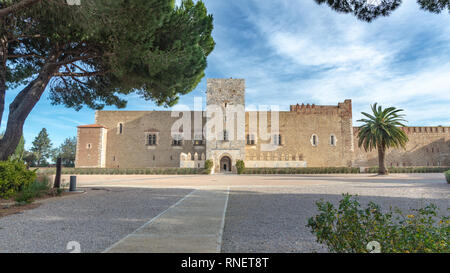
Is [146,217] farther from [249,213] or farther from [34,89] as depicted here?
[34,89]

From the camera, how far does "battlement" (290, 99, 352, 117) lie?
31.3m

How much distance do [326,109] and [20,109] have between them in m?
30.5

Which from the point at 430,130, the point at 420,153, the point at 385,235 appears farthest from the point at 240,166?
the point at 430,130

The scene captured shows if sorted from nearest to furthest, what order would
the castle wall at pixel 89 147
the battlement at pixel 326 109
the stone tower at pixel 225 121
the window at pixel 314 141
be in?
1. the stone tower at pixel 225 121
2. the castle wall at pixel 89 147
3. the window at pixel 314 141
4. the battlement at pixel 326 109

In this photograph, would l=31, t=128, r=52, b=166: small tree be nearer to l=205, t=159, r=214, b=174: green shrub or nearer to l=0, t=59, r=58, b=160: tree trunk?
l=205, t=159, r=214, b=174: green shrub

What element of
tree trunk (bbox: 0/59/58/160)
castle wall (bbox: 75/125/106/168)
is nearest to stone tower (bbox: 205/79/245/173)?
Result: castle wall (bbox: 75/125/106/168)

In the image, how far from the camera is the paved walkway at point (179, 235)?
299 cm

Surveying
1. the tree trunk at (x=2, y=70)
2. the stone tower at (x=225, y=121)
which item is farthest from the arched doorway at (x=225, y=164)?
the tree trunk at (x=2, y=70)

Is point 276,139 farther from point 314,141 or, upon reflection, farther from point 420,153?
point 420,153

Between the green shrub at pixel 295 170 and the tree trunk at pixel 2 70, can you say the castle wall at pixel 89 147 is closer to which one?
the green shrub at pixel 295 170

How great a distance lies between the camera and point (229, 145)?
27.0 m

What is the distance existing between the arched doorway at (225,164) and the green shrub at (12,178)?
2130cm
